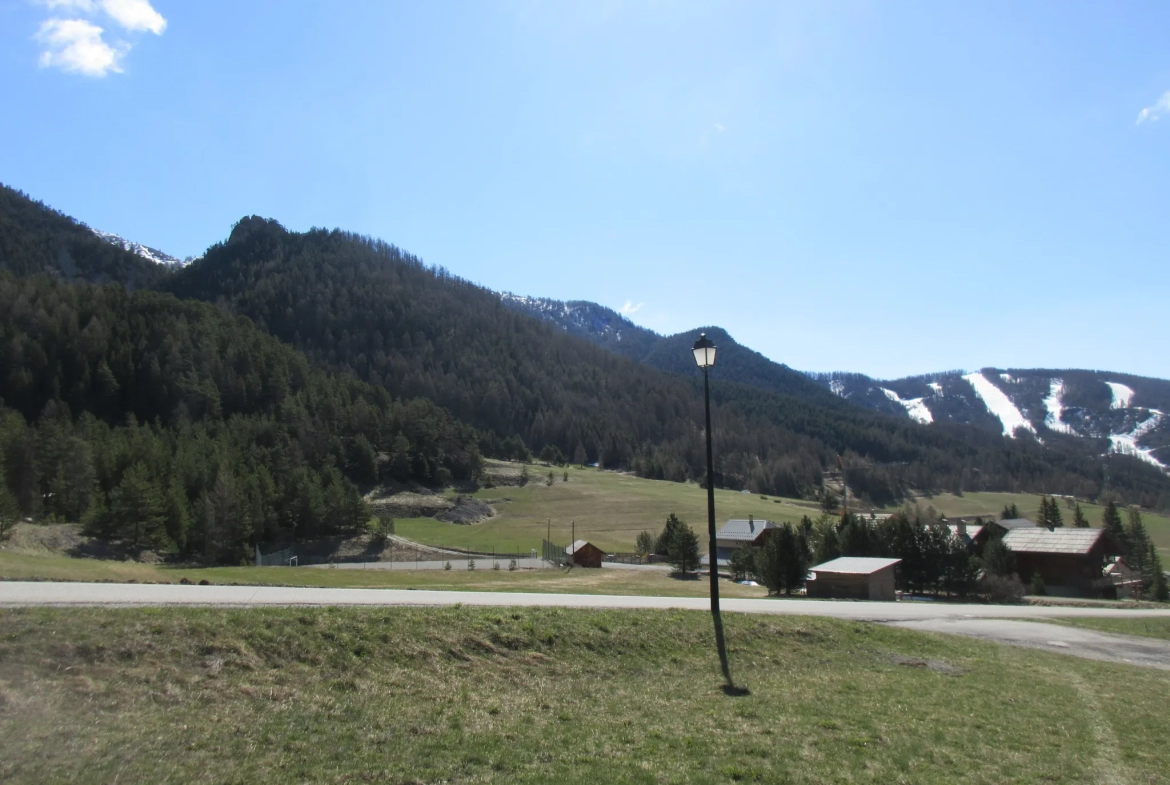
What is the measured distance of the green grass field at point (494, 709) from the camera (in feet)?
23.1

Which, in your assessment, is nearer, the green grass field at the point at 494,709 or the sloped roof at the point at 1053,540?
the green grass field at the point at 494,709

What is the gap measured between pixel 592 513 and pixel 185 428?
6304 cm

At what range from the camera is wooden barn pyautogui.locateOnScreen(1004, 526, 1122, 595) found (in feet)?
183

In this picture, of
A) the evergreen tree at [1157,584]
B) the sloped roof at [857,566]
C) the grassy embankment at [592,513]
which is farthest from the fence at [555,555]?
the evergreen tree at [1157,584]

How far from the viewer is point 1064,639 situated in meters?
19.1

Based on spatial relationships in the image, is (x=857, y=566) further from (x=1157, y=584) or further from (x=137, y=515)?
(x=137, y=515)

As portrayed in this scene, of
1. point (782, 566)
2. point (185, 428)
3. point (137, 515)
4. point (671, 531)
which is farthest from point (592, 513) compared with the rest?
point (782, 566)

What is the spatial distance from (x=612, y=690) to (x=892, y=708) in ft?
13.6

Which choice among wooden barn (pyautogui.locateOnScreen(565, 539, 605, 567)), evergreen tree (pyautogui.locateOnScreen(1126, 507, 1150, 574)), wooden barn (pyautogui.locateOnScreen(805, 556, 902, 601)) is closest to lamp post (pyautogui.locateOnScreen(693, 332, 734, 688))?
wooden barn (pyautogui.locateOnScreen(805, 556, 902, 601))

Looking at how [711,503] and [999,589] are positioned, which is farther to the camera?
[999,589]

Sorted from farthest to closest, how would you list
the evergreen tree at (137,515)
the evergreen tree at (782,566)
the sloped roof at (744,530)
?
the sloped roof at (744,530) < the evergreen tree at (137,515) < the evergreen tree at (782,566)

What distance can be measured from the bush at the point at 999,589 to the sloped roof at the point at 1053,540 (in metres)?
13.7

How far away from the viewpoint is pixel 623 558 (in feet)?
260

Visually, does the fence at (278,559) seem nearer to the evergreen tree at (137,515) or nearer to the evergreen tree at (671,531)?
the evergreen tree at (137,515)
